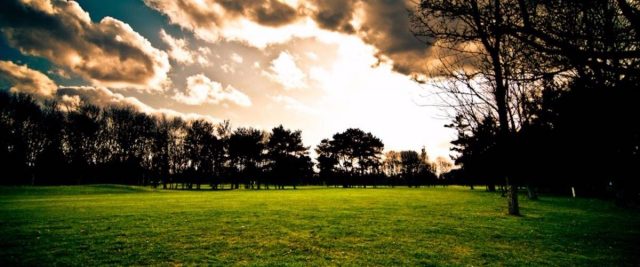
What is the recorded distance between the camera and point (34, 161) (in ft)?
190

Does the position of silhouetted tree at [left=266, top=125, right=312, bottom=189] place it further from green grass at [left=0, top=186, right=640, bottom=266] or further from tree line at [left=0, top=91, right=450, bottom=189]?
green grass at [left=0, top=186, right=640, bottom=266]

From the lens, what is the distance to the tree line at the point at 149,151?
55.2 meters

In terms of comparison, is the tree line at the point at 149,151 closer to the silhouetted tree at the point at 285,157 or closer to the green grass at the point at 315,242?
the silhouetted tree at the point at 285,157

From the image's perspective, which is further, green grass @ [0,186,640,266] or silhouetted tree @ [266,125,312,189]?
silhouetted tree @ [266,125,312,189]

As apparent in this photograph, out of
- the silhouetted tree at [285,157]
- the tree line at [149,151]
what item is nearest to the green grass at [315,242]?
the tree line at [149,151]

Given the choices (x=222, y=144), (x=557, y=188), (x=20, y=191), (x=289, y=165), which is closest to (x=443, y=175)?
(x=289, y=165)

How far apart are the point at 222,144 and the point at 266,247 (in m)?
74.1

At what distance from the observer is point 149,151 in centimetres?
7506

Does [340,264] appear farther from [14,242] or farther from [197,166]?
[197,166]

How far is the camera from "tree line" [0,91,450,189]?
181ft

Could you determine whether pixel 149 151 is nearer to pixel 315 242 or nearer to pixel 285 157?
pixel 285 157

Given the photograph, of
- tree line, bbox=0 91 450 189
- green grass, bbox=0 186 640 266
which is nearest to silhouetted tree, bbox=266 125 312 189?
tree line, bbox=0 91 450 189

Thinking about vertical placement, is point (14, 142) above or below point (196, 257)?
above

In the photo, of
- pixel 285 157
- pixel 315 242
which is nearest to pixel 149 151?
pixel 285 157
